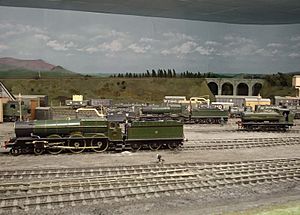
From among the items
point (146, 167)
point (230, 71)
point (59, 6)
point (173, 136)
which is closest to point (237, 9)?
point (230, 71)

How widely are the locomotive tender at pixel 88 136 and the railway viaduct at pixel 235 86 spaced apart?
51.7 m

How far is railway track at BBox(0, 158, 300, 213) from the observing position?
42.1 ft

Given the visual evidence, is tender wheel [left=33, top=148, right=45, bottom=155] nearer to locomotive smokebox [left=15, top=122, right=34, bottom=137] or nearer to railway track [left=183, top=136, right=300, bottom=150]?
locomotive smokebox [left=15, top=122, right=34, bottom=137]

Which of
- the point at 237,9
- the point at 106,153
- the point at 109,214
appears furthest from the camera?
the point at 237,9

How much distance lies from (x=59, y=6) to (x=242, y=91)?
1614 inches

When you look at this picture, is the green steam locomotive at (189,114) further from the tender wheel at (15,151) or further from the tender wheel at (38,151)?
the tender wheel at (15,151)

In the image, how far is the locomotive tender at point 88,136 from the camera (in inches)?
807

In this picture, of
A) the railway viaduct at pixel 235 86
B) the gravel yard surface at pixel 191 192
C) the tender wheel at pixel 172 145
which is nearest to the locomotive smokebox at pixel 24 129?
the gravel yard surface at pixel 191 192

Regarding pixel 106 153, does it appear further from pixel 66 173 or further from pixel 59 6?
pixel 59 6

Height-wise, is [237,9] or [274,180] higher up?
[237,9]

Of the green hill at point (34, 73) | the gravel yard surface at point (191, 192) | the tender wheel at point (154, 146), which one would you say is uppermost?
the green hill at point (34, 73)

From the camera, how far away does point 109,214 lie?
1170 cm

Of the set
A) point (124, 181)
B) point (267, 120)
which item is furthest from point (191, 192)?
point (267, 120)

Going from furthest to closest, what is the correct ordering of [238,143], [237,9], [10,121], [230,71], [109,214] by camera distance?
[230,71], [237,9], [10,121], [238,143], [109,214]
